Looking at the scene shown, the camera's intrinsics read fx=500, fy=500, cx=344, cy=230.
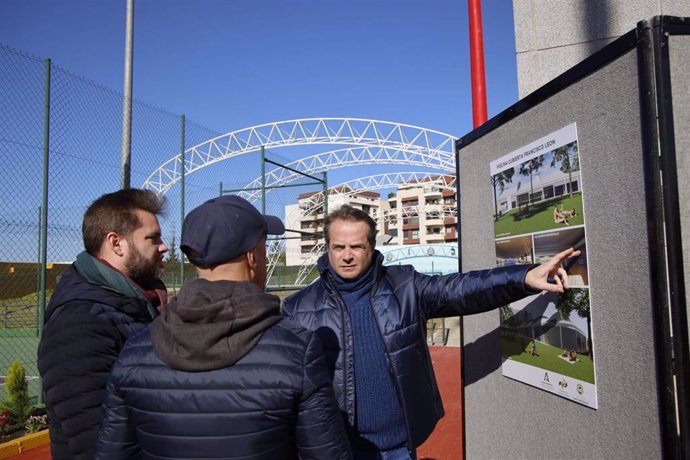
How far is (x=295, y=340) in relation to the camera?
139 centimetres

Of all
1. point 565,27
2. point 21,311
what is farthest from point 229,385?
point 21,311

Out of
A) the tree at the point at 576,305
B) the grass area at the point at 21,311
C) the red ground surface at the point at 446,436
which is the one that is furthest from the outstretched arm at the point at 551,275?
the grass area at the point at 21,311

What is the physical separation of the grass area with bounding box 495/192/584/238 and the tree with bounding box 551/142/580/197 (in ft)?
0.16

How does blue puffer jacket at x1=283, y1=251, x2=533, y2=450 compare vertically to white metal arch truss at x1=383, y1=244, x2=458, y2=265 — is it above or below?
below

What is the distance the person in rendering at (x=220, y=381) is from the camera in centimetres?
132

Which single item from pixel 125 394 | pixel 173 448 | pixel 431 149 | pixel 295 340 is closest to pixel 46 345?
pixel 125 394

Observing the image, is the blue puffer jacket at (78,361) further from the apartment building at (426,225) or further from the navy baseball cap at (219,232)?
the apartment building at (426,225)

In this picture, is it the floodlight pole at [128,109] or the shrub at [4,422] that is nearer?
the shrub at [4,422]

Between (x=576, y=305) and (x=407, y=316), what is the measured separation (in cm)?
82

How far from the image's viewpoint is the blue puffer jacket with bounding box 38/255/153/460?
1652mm

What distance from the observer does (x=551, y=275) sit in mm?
1891

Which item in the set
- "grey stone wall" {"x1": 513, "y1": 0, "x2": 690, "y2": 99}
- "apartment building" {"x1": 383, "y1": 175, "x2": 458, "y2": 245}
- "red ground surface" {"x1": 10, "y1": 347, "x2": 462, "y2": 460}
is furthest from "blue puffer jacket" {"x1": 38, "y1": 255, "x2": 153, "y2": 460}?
"apartment building" {"x1": 383, "y1": 175, "x2": 458, "y2": 245}

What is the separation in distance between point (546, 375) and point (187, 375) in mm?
1368

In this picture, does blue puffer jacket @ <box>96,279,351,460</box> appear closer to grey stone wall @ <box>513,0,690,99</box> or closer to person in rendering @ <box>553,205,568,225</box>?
person in rendering @ <box>553,205,568,225</box>
